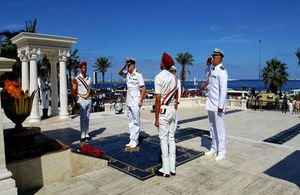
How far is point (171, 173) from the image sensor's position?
4.40 m

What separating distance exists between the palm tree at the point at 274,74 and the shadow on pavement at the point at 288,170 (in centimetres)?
3374

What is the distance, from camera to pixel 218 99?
5383 millimetres

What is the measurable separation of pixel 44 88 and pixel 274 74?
3561cm

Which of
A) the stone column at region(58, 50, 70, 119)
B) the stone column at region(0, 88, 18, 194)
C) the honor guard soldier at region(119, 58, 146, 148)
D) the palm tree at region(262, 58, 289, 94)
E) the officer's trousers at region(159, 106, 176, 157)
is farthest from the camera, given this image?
the palm tree at region(262, 58, 289, 94)

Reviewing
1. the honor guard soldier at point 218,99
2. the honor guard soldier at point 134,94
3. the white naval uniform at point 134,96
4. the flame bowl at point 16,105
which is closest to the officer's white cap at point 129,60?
the honor guard soldier at point 134,94

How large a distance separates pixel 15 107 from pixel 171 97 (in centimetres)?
293

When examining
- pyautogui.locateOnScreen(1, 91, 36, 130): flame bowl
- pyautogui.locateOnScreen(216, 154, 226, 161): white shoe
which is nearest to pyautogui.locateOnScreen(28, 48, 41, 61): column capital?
pyautogui.locateOnScreen(1, 91, 36, 130): flame bowl

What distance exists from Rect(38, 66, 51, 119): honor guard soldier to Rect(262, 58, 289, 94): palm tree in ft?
113

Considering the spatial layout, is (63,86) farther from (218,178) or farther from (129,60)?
(218,178)

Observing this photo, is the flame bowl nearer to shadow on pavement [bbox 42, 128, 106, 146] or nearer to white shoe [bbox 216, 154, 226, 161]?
shadow on pavement [bbox 42, 128, 106, 146]

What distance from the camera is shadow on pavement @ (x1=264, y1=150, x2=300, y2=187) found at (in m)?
4.31

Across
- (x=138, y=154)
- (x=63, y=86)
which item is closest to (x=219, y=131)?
(x=138, y=154)

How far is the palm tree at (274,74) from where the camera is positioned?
113 feet

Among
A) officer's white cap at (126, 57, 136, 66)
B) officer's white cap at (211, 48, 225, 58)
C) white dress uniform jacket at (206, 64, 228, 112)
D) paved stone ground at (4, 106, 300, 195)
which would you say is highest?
officer's white cap at (211, 48, 225, 58)
